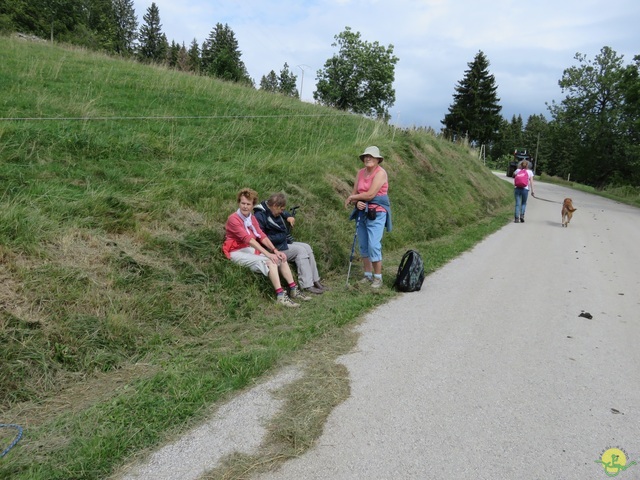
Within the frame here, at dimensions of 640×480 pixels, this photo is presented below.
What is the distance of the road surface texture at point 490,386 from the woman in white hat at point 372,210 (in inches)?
28.0

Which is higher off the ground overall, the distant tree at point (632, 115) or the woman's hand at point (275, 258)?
the distant tree at point (632, 115)

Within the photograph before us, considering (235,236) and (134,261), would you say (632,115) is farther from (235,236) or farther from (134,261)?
(134,261)

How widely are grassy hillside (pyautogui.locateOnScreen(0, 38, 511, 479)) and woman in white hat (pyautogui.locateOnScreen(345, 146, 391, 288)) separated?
475mm

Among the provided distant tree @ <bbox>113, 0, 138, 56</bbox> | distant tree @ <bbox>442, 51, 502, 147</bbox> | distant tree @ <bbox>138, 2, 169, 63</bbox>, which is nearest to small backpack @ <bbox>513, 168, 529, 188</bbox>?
distant tree @ <bbox>442, 51, 502, 147</bbox>

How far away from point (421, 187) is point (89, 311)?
10.3 m

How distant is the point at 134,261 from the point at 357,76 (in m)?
54.1

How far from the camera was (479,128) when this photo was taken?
180 ft

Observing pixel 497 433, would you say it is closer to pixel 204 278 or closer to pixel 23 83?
pixel 204 278

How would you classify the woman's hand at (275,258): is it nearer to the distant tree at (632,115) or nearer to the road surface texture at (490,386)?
the road surface texture at (490,386)

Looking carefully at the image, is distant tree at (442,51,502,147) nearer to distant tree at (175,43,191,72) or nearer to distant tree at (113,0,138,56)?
distant tree at (175,43,191,72)

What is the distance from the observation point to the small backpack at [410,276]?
634 cm

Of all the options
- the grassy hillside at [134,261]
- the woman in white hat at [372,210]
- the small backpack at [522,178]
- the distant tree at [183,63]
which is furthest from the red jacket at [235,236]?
the distant tree at [183,63]

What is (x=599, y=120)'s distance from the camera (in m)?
43.8

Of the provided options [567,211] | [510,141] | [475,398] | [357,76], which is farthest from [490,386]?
[510,141]
